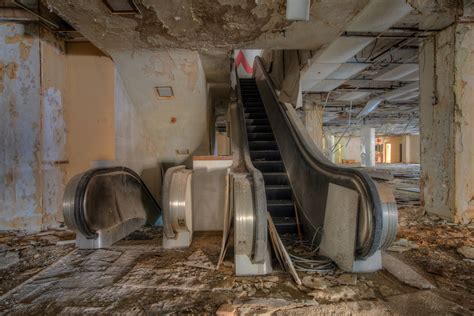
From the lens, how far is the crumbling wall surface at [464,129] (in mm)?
3379

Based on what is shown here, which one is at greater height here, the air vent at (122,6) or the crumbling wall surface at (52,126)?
the air vent at (122,6)

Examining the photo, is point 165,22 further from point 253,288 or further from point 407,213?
point 407,213

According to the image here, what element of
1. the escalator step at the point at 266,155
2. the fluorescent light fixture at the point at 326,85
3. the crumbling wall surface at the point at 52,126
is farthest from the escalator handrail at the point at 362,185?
the crumbling wall surface at the point at 52,126

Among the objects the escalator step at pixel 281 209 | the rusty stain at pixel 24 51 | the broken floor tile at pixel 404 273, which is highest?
the rusty stain at pixel 24 51

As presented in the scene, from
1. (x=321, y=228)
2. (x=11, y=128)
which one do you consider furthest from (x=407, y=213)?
(x=11, y=128)

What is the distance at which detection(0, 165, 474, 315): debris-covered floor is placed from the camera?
170 centimetres

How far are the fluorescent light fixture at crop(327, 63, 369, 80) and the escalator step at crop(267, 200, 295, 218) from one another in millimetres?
3234

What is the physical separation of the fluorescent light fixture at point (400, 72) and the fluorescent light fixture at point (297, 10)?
3696 millimetres

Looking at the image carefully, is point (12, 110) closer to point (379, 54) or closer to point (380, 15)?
point (380, 15)

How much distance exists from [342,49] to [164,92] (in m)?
2.94

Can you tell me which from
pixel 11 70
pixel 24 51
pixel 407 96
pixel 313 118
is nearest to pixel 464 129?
pixel 313 118

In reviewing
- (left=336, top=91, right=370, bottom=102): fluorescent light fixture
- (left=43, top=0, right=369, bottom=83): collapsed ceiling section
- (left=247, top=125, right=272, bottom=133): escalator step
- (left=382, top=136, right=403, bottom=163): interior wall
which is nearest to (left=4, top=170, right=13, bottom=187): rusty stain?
(left=43, top=0, right=369, bottom=83): collapsed ceiling section

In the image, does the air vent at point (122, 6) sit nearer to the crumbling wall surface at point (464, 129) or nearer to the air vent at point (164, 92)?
the air vent at point (164, 92)

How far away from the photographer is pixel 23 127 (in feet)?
11.6
